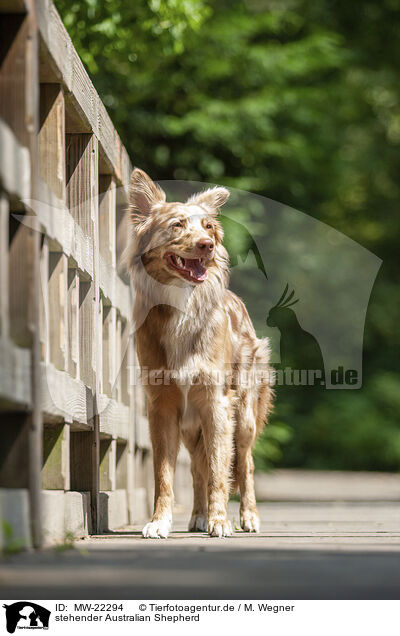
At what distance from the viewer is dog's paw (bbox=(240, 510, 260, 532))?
19.9 feet

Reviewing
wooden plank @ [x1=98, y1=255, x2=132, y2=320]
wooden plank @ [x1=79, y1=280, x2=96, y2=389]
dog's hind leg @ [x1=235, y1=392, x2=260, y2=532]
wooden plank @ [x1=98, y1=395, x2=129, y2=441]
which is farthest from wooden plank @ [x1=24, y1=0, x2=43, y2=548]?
dog's hind leg @ [x1=235, y1=392, x2=260, y2=532]

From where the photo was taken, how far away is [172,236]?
5.76m

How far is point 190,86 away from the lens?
13.2 m

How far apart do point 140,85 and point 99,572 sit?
31.9 ft

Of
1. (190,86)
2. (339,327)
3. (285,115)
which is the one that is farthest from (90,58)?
(339,327)

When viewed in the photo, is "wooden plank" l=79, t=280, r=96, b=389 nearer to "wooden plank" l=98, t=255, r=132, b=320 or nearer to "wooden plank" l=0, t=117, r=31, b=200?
"wooden plank" l=98, t=255, r=132, b=320

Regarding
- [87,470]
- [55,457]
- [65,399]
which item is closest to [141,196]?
[87,470]

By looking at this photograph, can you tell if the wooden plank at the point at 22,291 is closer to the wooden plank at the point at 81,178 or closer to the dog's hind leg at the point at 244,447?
the wooden plank at the point at 81,178

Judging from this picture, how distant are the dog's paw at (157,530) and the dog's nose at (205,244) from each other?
148 cm

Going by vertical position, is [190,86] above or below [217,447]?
above

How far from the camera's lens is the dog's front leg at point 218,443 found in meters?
5.55

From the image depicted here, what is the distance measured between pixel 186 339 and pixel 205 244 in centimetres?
53
